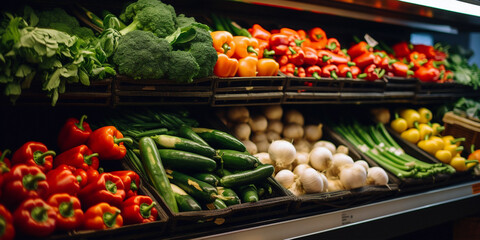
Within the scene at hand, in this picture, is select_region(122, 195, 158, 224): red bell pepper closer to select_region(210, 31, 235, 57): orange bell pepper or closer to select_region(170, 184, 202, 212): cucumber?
select_region(170, 184, 202, 212): cucumber

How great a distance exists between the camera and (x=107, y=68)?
2025 millimetres

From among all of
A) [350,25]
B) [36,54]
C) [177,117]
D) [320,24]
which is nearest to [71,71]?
[36,54]

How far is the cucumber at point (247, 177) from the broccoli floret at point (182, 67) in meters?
0.58

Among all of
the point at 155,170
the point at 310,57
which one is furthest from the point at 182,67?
the point at 310,57

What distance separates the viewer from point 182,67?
2.17 m

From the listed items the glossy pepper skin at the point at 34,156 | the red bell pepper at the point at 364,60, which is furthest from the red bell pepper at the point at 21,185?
the red bell pepper at the point at 364,60

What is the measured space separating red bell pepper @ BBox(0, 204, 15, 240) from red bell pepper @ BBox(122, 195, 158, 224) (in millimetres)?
490

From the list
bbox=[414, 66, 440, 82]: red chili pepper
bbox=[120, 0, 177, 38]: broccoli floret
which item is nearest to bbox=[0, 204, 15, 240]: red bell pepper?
bbox=[120, 0, 177, 38]: broccoli floret

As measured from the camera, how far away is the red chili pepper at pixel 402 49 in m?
4.05

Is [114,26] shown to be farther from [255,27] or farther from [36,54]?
[255,27]

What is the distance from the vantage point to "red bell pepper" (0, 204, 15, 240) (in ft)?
4.77

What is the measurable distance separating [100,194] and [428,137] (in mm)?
2967

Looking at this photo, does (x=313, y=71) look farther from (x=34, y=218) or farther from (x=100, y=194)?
(x=34, y=218)

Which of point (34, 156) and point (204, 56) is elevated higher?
point (204, 56)
